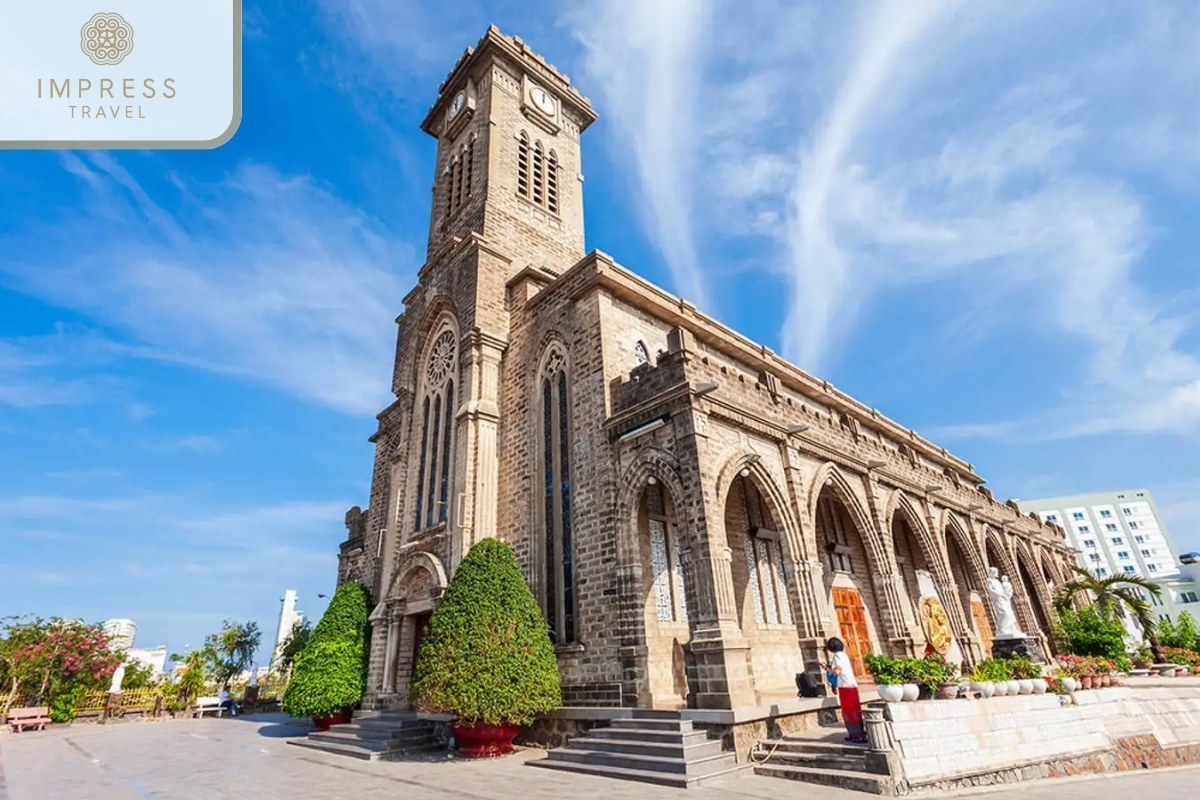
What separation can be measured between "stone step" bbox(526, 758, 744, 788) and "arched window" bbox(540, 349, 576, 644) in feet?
10.0

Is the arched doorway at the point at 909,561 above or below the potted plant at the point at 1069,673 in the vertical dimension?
above

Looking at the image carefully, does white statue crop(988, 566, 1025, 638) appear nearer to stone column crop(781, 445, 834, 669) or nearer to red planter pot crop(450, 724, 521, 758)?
stone column crop(781, 445, 834, 669)

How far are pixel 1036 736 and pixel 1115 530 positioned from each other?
87603 mm

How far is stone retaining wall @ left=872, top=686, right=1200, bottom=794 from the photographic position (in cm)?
729

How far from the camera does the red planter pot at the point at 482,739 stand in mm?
10711

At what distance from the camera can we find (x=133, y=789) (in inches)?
329

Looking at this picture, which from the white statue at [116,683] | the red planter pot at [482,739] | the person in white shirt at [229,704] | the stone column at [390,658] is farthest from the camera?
the person in white shirt at [229,704]

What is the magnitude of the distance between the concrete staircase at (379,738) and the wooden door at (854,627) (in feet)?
32.3

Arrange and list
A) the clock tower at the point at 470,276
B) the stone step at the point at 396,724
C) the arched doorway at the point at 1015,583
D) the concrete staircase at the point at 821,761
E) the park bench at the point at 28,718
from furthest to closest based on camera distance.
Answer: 1. the arched doorway at the point at 1015,583
2. the park bench at the point at 28,718
3. the clock tower at the point at 470,276
4. the stone step at the point at 396,724
5. the concrete staircase at the point at 821,761

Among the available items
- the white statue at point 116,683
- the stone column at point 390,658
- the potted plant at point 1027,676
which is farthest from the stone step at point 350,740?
the white statue at point 116,683

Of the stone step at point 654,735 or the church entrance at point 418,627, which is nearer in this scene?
the stone step at point 654,735

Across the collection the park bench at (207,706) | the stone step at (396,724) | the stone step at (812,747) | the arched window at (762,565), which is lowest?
the stone step at (812,747)

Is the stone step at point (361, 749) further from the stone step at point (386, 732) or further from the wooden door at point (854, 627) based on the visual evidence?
the wooden door at point (854, 627)

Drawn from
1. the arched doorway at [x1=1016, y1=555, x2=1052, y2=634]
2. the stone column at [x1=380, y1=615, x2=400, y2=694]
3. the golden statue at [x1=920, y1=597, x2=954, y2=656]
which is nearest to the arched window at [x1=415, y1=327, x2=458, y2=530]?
the stone column at [x1=380, y1=615, x2=400, y2=694]
